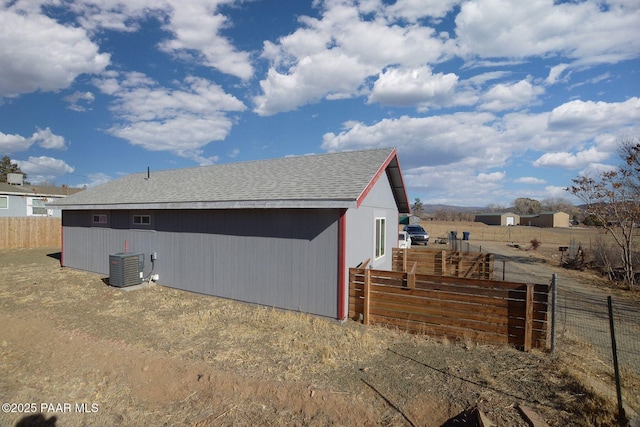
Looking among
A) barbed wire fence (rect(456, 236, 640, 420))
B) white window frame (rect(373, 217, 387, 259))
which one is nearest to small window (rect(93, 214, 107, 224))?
white window frame (rect(373, 217, 387, 259))

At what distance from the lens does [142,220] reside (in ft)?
37.9

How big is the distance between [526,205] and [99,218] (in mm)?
123964

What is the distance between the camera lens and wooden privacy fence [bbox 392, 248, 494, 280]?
12367mm

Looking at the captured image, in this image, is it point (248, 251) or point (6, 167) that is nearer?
point (248, 251)

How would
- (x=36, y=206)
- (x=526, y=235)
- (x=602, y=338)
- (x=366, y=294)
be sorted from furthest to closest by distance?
(x=526, y=235) → (x=36, y=206) → (x=366, y=294) → (x=602, y=338)

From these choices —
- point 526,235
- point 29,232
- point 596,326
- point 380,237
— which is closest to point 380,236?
point 380,237

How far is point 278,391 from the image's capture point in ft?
14.9

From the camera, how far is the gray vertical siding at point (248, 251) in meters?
7.69

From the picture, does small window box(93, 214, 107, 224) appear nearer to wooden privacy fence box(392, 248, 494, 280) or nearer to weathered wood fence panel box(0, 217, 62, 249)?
wooden privacy fence box(392, 248, 494, 280)

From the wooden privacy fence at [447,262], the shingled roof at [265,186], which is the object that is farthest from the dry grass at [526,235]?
the shingled roof at [265,186]

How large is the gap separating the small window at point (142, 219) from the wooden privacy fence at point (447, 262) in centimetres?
899

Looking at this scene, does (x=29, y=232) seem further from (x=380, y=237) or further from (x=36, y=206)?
(x=380, y=237)

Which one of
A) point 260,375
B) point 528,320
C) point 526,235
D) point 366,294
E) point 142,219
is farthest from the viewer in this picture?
point 526,235

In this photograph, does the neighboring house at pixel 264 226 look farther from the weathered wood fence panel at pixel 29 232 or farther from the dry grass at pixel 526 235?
the dry grass at pixel 526 235
